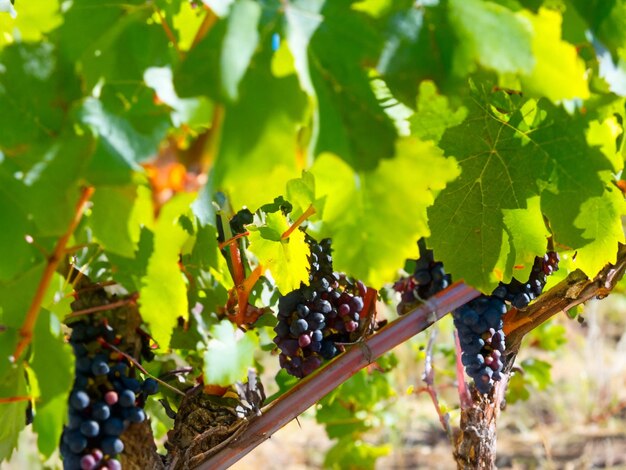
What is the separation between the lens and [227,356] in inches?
46.1

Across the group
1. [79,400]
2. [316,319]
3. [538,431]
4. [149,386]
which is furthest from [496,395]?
[538,431]

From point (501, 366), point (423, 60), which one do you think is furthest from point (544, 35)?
point (501, 366)

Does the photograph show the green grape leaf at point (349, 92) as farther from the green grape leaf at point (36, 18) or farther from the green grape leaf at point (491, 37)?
the green grape leaf at point (36, 18)

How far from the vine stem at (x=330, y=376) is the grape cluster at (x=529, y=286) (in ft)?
0.69

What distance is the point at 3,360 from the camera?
958 millimetres

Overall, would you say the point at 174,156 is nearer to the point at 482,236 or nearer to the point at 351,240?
the point at 351,240

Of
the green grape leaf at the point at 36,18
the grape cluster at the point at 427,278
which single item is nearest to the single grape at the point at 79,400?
the green grape leaf at the point at 36,18

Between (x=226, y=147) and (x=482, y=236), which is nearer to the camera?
(x=226, y=147)

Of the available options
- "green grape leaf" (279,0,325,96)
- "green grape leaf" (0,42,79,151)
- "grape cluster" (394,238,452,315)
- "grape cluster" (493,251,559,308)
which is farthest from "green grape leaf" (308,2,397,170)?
"grape cluster" (394,238,452,315)

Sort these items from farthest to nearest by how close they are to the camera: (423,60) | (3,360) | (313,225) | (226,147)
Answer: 1. (313,225)
2. (3,360)
3. (423,60)
4. (226,147)

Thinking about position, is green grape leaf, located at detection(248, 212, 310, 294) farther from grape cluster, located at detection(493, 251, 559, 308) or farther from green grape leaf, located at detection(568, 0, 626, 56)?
green grape leaf, located at detection(568, 0, 626, 56)

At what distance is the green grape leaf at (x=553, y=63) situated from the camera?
81 cm

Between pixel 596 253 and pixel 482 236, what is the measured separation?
0.21 metres

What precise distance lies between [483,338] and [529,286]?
0.42 feet
